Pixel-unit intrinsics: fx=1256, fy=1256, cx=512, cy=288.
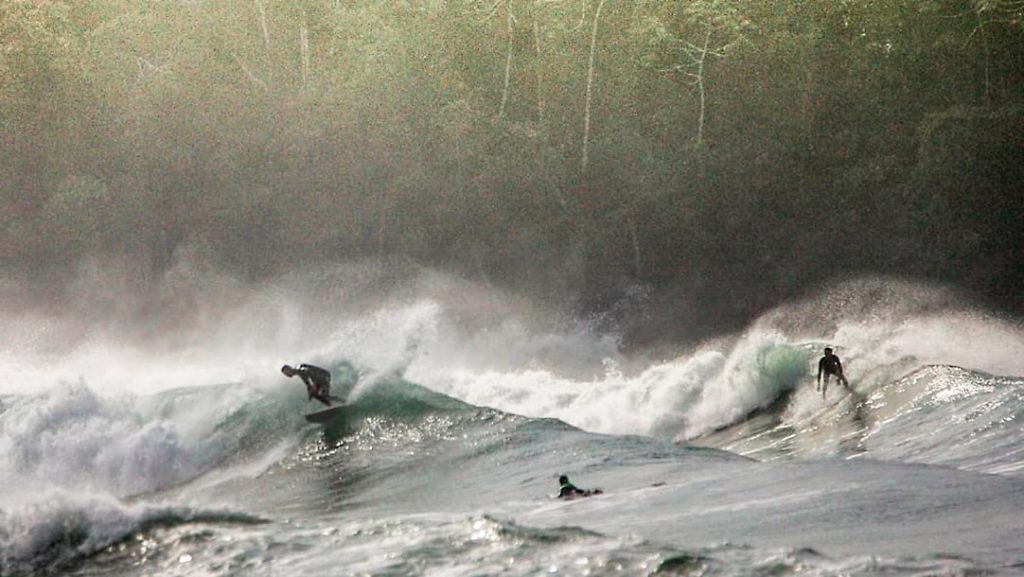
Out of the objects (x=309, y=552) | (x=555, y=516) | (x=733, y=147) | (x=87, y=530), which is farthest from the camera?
(x=733, y=147)

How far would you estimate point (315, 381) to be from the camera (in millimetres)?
17531

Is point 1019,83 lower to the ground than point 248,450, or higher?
higher

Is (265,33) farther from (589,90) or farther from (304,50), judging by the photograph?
(589,90)

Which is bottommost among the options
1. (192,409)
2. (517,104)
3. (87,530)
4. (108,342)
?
(87,530)

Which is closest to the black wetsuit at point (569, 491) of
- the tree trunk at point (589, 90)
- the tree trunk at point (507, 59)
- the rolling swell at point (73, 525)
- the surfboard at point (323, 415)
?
the rolling swell at point (73, 525)

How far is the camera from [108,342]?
1443 inches

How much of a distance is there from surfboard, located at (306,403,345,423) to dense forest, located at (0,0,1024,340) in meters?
19.7

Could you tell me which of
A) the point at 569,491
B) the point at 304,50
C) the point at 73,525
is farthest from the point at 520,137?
the point at 73,525

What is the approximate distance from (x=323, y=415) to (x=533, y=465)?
14.1 ft

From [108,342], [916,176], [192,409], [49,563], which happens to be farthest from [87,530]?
[916,176]

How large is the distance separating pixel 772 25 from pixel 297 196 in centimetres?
1690

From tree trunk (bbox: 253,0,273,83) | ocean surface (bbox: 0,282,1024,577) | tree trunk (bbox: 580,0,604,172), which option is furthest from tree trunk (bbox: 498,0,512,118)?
ocean surface (bbox: 0,282,1024,577)

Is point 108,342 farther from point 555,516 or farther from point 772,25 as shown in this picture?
point 555,516

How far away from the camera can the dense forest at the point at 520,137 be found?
125 ft
